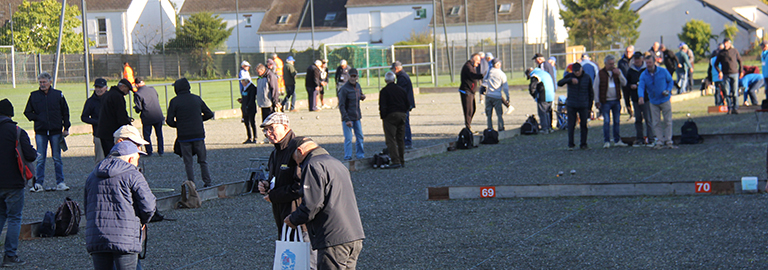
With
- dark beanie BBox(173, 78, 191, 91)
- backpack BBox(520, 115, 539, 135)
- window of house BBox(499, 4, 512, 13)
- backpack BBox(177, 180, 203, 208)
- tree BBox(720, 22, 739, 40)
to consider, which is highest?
window of house BBox(499, 4, 512, 13)

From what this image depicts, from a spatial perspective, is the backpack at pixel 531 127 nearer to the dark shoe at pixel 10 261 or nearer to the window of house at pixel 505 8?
the dark shoe at pixel 10 261

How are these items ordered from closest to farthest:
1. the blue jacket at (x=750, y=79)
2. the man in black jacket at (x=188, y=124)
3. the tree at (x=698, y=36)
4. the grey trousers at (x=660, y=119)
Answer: the man in black jacket at (x=188, y=124) < the grey trousers at (x=660, y=119) < the blue jacket at (x=750, y=79) < the tree at (x=698, y=36)

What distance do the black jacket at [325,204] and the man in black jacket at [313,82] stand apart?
19.6 metres

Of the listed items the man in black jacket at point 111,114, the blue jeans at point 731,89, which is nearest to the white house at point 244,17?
the blue jeans at point 731,89

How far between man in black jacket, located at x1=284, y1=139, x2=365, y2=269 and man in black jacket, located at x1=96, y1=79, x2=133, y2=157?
6.67m

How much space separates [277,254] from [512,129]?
45.1 feet

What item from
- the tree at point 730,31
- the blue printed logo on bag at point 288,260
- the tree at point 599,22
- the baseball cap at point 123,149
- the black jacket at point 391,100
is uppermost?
the tree at point 599,22

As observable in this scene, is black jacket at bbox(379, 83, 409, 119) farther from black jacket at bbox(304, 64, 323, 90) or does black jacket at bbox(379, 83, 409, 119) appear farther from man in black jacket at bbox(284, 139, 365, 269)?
black jacket at bbox(304, 64, 323, 90)

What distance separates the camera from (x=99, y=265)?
18.6 ft

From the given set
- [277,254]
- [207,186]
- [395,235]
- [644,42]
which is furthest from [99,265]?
[644,42]

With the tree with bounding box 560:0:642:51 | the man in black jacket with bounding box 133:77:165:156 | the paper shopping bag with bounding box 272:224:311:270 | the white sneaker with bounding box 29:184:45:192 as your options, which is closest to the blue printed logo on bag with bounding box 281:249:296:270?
the paper shopping bag with bounding box 272:224:311:270

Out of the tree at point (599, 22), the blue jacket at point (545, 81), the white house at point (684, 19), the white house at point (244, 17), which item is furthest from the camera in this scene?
the white house at point (684, 19)

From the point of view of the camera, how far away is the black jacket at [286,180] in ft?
19.0

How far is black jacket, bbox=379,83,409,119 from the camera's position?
45.4 ft
